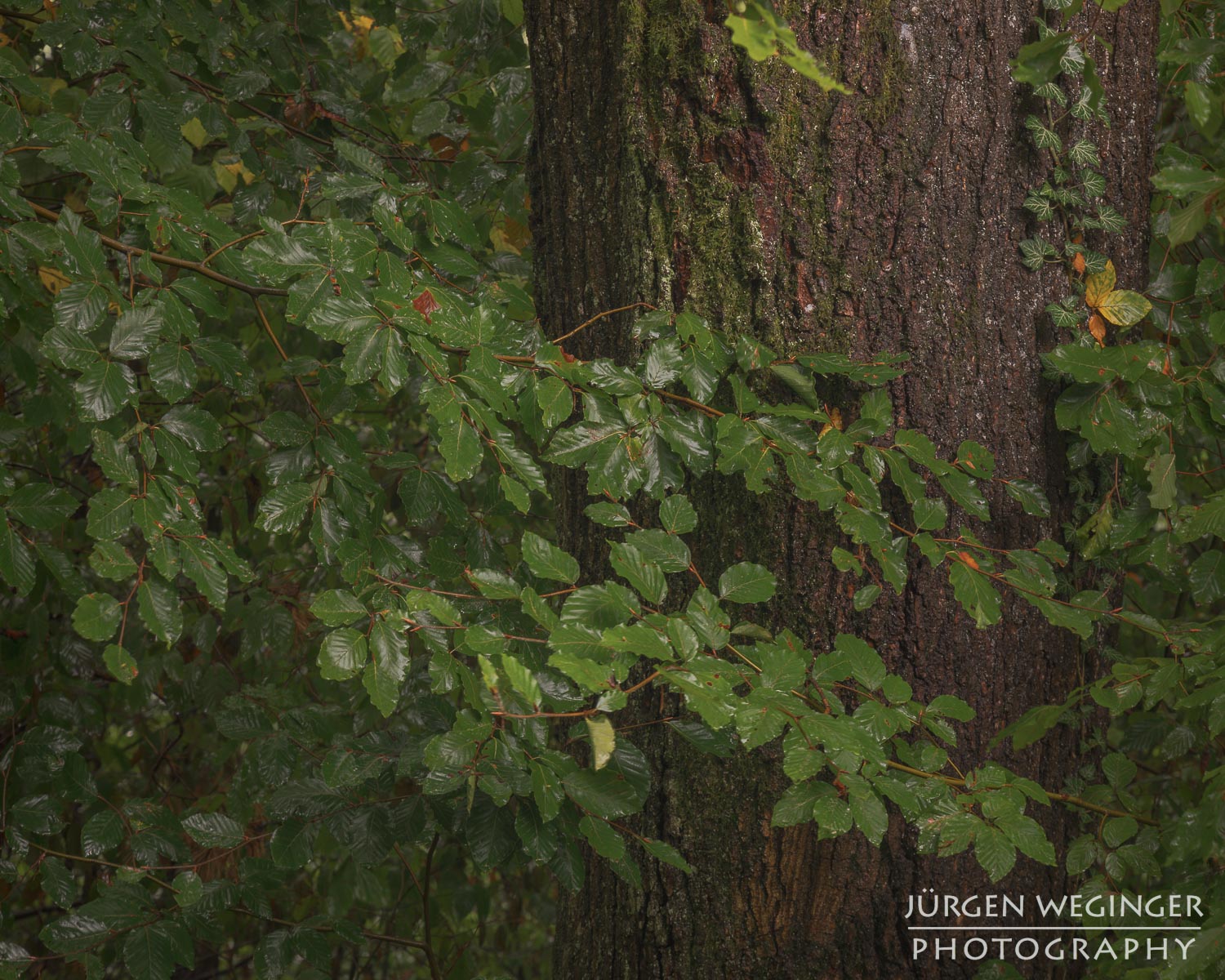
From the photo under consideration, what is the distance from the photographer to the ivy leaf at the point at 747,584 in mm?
1180

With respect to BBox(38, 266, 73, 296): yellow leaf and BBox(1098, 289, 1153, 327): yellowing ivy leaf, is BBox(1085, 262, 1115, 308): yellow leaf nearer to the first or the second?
BBox(1098, 289, 1153, 327): yellowing ivy leaf

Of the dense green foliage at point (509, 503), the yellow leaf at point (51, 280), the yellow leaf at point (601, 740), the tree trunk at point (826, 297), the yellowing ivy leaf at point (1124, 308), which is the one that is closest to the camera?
the yellow leaf at point (601, 740)

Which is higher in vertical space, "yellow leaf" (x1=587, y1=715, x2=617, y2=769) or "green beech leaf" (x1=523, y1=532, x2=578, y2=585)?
"green beech leaf" (x1=523, y1=532, x2=578, y2=585)

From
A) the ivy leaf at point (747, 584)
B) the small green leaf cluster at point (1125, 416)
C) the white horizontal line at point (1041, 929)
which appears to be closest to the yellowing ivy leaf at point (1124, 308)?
the small green leaf cluster at point (1125, 416)

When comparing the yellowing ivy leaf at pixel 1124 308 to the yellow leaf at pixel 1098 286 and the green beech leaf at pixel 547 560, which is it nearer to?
the yellow leaf at pixel 1098 286

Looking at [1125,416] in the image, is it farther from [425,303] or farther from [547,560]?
[425,303]

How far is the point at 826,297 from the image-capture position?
55.4 inches

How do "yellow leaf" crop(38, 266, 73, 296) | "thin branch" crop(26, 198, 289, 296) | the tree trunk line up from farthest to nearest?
"yellow leaf" crop(38, 266, 73, 296)
the tree trunk
"thin branch" crop(26, 198, 289, 296)

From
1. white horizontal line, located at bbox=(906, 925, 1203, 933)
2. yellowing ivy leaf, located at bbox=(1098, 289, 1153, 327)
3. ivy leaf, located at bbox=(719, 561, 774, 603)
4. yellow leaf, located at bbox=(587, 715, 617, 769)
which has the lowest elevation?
white horizontal line, located at bbox=(906, 925, 1203, 933)

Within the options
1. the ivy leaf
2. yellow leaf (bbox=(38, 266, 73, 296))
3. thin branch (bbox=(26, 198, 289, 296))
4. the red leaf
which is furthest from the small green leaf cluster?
yellow leaf (bbox=(38, 266, 73, 296))

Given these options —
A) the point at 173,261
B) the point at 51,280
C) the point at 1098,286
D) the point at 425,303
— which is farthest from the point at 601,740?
the point at 51,280

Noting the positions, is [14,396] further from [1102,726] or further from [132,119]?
[1102,726]

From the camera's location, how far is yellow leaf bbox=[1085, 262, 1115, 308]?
58.8 inches

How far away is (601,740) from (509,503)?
0.72 m
